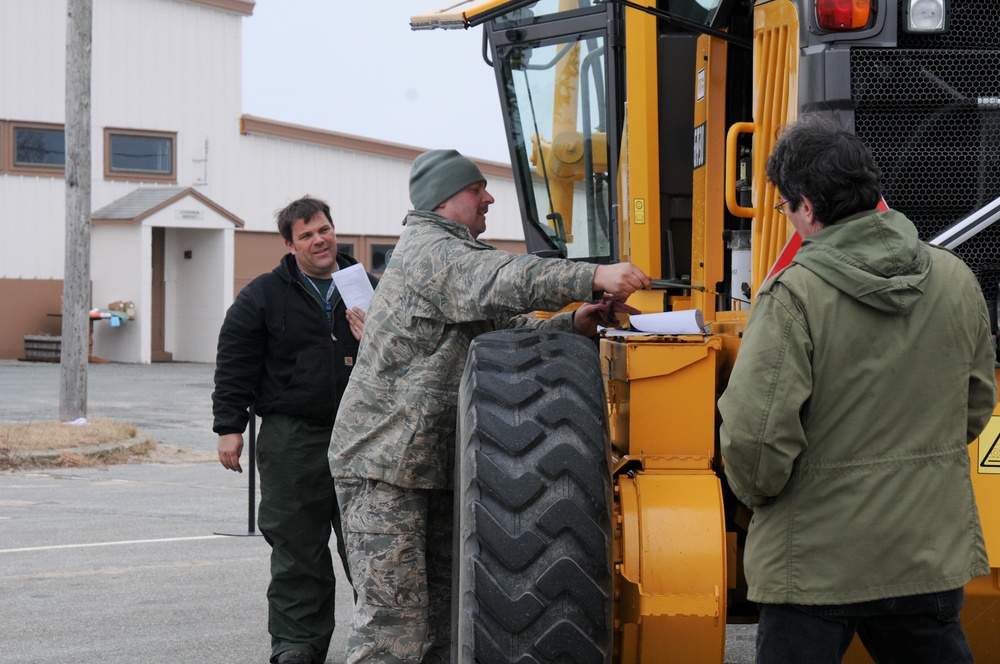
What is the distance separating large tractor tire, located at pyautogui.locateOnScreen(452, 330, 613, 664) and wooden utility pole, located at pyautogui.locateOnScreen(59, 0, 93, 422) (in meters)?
12.5

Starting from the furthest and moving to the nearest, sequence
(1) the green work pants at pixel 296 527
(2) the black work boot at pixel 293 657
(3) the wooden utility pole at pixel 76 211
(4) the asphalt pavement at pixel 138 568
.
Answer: (3) the wooden utility pole at pixel 76 211 → (4) the asphalt pavement at pixel 138 568 → (1) the green work pants at pixel 296 527 → (2) the black work boot at pixel 293 657

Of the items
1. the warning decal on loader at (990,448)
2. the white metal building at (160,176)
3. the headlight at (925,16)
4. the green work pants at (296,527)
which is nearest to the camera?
the warning decal on loader at (990,448)

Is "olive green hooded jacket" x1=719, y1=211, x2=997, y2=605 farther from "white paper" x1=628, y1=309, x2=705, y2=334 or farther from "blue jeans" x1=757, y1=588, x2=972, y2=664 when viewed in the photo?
"white paper" x1=628, y1=309, x2=705, y2=334

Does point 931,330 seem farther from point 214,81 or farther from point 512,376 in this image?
point 214,81

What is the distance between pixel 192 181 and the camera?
→ 93.4ft

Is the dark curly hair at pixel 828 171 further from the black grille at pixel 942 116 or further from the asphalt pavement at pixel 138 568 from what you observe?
the asphalt pavement at pixel 138 568

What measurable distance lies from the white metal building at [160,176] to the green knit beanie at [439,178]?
2291 cm

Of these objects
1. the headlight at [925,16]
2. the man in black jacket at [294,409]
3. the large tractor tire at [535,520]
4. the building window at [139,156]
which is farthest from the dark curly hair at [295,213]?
the building window at [139,156]

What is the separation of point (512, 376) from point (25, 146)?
25.4 m

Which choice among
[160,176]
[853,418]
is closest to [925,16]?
[853,418]

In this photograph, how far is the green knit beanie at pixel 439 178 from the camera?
4367 millimetres

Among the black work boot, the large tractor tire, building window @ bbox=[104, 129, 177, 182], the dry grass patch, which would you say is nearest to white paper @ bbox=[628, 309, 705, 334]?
the large tractor tire

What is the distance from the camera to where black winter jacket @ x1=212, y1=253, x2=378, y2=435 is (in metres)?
5.73

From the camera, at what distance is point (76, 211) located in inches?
592
